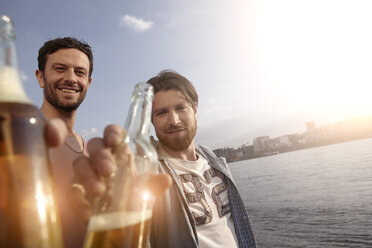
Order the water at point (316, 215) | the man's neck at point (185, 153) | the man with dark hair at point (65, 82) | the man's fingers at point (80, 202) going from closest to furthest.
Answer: the man's fingers at point (80, 202)
the man with dark hair at point (65, 82)
the man's neck at point (185, 153)
the water at point (316, 215)

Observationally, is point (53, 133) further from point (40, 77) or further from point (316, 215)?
point (316, 215)

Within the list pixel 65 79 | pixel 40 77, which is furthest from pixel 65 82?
pixel 40 77

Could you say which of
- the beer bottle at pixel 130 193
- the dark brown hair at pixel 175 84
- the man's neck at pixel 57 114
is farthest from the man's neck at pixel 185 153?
the beer bottle at pixel 130 193

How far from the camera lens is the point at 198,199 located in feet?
8.20

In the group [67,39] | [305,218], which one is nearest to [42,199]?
[67,39]

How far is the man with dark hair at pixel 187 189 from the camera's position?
2291 mm

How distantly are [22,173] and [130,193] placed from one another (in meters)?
0.35

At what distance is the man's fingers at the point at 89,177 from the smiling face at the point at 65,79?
1.92m

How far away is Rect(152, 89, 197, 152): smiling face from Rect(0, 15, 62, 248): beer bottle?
85.0 inches

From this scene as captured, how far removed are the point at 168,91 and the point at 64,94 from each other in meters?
1.22

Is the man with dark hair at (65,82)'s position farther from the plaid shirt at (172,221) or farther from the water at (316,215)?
the water at (316,215)

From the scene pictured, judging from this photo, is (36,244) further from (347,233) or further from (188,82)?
(347,233)

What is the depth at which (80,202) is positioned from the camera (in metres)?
0.87

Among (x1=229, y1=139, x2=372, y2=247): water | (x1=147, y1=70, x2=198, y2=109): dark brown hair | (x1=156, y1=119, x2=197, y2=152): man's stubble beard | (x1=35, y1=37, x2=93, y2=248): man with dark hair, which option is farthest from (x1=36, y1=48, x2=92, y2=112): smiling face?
(x1=229, y1=139, x2=372, y2=247): water
